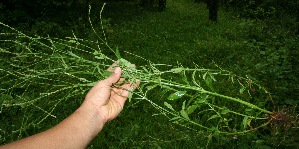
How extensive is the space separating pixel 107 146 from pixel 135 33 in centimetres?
558

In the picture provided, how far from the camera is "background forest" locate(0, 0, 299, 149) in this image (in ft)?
5.39

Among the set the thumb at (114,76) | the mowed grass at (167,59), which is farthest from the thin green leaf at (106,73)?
the mowed grass at (167,59)

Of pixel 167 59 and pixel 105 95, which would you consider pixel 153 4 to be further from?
pixel 105 95

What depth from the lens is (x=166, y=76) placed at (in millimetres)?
4762

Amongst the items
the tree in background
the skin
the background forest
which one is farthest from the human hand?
the tree in background

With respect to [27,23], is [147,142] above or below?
below

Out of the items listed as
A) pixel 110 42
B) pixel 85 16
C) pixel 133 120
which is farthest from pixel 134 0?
pixel 133 120

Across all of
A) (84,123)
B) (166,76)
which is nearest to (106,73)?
(84,123)

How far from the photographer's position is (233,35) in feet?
25.1

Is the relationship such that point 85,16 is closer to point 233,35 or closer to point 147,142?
point 233,35

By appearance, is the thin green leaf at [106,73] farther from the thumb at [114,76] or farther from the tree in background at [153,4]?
the tree in background at [153,4]

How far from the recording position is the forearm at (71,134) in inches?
56.1

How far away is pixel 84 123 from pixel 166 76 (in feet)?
10.6

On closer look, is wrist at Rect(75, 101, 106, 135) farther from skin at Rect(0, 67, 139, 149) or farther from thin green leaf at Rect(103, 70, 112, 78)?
thin green leaf at Rect(103, 70, 112, 78)
